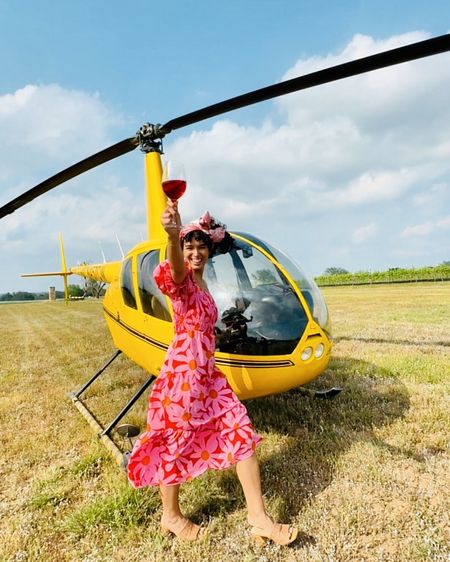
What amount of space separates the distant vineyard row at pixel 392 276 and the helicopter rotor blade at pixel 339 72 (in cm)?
5537

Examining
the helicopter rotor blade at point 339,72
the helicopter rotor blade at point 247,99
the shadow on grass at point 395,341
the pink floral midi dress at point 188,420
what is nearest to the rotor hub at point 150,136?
the helicopter rotor blade at point 247,99

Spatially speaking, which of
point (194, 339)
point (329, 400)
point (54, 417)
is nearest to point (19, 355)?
point (54, 417)

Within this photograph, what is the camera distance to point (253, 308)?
3.21 meters

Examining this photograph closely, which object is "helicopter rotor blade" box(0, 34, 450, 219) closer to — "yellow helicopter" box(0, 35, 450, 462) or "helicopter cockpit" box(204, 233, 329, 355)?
"yellow helicopter" box(0, 35, 450, 462)

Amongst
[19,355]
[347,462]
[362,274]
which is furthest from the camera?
[362,274]

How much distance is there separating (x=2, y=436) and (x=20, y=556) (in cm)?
227

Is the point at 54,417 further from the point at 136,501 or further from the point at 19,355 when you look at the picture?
the point at 19,355

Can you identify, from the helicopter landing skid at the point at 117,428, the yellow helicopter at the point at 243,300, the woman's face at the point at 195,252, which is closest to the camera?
the woman's face at the point at 195,252

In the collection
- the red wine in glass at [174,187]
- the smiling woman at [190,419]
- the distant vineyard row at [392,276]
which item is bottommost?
the distant vineyard row at [392,276]

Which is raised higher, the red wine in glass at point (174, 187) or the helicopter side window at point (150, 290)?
the red wine in glass at point (174, 187)

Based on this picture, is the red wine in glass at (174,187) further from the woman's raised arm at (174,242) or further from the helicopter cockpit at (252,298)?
the helicopter cockpit at (252,298)

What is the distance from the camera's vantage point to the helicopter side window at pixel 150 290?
11.6ft

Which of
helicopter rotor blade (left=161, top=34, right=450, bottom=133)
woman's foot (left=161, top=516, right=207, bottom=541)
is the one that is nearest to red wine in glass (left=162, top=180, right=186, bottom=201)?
helicopter rotor blade (left=161, top=34, right=450, bottom=133)

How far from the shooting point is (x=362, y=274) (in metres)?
61.2
